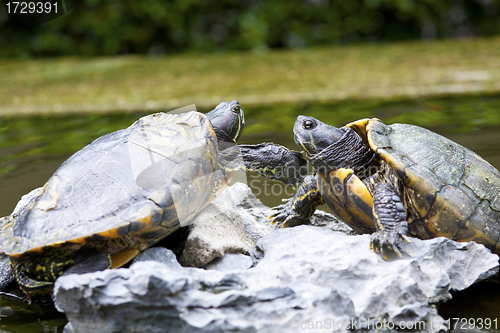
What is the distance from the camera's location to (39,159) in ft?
12.5

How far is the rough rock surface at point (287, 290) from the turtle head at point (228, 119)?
2.46 feet

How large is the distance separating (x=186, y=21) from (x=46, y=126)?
3.70m

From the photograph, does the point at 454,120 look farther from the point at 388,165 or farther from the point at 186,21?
the point at 186,21

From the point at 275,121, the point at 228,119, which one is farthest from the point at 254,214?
the point at 275,121

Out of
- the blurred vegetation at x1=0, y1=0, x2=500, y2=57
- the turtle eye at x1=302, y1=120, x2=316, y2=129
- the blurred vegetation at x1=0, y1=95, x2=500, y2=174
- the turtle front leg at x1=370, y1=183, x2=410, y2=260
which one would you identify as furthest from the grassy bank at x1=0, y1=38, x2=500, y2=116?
the turtle front leg at x1=370, y1=183, x2=410, y2=260

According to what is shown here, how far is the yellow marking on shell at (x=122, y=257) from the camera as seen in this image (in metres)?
1.99

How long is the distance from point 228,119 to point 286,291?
1089 mm

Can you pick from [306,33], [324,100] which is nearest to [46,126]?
[324,100]

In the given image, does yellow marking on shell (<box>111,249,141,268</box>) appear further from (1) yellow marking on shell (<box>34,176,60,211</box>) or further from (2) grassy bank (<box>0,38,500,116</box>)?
(2) grassy bank (<box>0,38,500,116</box>)

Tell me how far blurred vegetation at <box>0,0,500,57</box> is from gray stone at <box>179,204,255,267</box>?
5.72 meters

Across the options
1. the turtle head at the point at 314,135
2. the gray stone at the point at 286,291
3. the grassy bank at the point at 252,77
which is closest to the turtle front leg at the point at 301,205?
the turtle head at the point at 314,135

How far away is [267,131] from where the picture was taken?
4312mm

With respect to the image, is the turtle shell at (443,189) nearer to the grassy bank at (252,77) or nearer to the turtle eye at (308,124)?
the turtle eye at (308,124)

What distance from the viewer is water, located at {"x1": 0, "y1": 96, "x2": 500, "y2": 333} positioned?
10.3 ft
